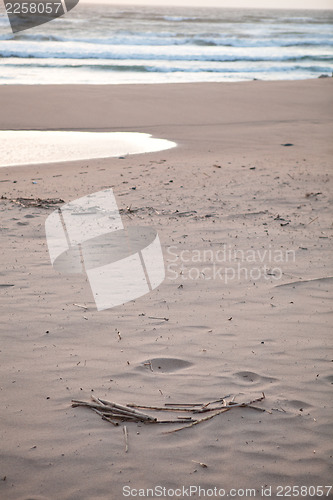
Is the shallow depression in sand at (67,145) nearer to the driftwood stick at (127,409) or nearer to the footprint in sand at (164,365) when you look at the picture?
the footprint in sand at (164,365)

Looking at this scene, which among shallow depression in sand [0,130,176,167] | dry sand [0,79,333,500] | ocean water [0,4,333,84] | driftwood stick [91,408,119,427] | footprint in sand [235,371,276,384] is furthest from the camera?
ocean water [0,4,333,84]

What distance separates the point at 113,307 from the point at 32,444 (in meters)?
1.35

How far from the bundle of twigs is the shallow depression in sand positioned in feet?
19.2

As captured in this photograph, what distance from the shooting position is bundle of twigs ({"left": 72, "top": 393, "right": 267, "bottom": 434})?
8.28 feet

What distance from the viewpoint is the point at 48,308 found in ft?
11.6

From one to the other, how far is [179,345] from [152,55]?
87.1ft

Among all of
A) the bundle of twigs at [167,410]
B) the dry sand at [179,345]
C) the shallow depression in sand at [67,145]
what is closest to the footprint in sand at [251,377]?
the dry sand at [179,345]

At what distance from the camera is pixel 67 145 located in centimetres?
911

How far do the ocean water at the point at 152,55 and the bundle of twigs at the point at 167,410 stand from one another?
16.3m

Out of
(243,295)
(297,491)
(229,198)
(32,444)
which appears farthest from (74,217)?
(297,491)

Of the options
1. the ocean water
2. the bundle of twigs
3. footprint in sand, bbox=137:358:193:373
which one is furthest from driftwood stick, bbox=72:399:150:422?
the ocean water

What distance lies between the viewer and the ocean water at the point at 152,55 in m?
20.3

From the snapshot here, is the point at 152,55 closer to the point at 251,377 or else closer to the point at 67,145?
the point at 67,145

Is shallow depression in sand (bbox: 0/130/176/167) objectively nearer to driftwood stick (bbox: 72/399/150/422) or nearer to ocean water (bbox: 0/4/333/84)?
driftwood stick (bbox: 72/399/150/422)
